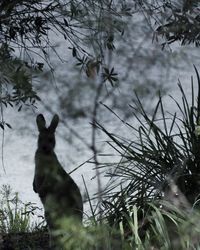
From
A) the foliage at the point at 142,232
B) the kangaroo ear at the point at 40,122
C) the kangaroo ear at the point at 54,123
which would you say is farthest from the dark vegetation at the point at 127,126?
the kangaroo ear at the point at 54,123

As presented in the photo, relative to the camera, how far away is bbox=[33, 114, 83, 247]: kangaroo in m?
4.80

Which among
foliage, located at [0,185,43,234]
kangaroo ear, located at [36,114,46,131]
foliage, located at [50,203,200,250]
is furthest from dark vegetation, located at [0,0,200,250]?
foliage, located at [0,185,43,234]

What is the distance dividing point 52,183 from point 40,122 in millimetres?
462

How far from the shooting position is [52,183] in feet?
16.7

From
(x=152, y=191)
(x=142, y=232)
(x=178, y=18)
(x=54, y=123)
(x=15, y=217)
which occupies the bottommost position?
(x=142, y=232)

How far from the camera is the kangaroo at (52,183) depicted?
4801 mm

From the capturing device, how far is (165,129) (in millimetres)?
4750

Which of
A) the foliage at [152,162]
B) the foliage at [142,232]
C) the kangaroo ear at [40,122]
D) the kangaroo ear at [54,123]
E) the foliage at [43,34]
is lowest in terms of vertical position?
the foliage at [142,232]

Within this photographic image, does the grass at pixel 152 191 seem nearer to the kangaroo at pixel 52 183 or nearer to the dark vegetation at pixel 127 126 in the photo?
the dark vegetation at pixel 127 126

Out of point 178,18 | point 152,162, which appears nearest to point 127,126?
point 152,162

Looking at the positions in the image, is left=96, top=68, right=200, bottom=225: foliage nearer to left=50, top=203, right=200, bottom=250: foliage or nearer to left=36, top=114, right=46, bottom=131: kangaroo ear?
left=50, top=203, right=200, bottom=250: foliage

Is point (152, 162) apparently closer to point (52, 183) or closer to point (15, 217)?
point (52, 183)

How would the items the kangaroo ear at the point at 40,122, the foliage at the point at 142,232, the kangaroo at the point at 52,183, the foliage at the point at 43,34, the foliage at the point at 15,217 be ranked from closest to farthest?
the foliage at the point at 142,232 < the foliage at the point at 43,34 < the kangaroo at the point at 52,183 < the kangaroo ear at the point at 40,122 < the foliage at the point at 15,217

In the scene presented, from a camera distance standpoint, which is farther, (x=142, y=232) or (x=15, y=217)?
(x=15, y=217)
